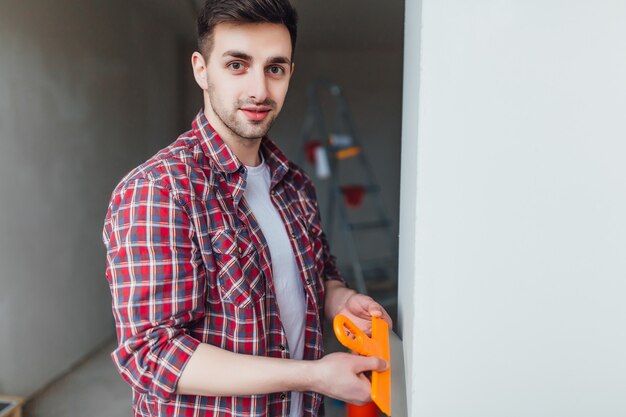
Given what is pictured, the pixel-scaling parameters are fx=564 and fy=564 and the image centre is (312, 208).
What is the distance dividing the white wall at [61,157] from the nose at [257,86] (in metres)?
1.95

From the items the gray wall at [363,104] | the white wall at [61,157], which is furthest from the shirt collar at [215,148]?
the gray wall at [363,104]

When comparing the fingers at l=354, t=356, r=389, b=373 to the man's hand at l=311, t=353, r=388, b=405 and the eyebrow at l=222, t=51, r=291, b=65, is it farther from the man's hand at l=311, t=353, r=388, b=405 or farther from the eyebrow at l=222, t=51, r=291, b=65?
the eyebrow at l=222, t=51, r=291, b=65

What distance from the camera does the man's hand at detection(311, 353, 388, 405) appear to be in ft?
2.62

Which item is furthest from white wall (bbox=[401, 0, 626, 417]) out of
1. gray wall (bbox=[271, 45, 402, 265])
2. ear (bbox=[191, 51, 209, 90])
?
gray wall (bbox=[271, 45, 402, 265])

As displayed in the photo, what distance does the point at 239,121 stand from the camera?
40.6 inches

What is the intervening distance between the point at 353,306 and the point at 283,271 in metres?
0.16

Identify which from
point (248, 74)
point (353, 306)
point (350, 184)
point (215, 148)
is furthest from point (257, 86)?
point (350, 184)

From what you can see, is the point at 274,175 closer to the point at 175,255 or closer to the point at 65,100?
the point at 175,255

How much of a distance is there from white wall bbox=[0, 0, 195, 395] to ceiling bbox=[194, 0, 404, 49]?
703 mm

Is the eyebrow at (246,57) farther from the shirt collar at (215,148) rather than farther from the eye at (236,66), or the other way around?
the shirt collar at (215,148)

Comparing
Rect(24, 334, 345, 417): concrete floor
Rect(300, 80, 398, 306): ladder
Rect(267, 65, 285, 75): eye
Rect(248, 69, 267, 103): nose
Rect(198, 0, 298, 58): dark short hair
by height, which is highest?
Rect(198, 0, 298, 58): dark short hair

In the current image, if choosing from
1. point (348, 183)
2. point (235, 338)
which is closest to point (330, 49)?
point (348, 183)

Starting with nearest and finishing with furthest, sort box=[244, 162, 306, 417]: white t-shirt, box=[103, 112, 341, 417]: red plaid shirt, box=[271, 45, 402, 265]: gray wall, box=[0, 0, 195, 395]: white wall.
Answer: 1. box=[103, 112, 341, 417]: red plaid shirt
2. box=[244, 162, 306, 417]: white t-shirt
3. box=[0, 0, 195, 395]: white wall
4. box=[271, 45, 402, 265]: gray wall

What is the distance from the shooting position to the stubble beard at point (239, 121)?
1.03 metres
